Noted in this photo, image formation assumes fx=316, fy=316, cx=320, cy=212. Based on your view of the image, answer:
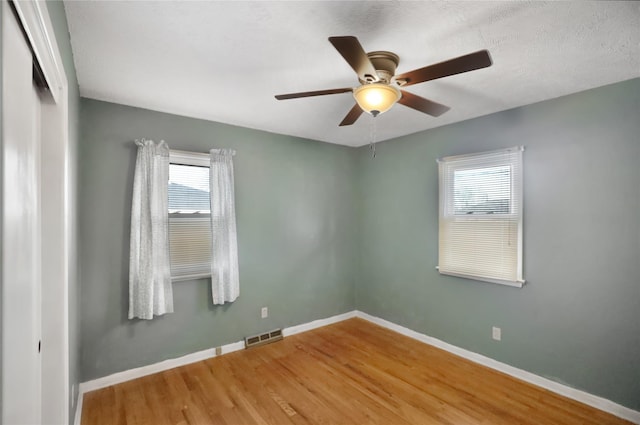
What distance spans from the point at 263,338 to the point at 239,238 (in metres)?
1.19

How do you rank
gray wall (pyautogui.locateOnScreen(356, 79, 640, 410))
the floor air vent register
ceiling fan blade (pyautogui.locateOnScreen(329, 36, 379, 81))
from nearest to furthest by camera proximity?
1. ceiling fan blade (pyautogui.locateOnScreen(329, 36, 379, 81))
2. gray wall (pyautogui.locateOnScreen(356, 79, 640, 410))
3. the floor air vent register

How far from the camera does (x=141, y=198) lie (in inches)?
112

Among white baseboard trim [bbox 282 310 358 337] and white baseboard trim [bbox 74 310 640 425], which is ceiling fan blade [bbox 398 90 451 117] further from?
white baseboard trim [bbox 282 310 358 337]

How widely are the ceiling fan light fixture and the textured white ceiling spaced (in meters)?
0.28

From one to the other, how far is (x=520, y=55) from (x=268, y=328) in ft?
11.4

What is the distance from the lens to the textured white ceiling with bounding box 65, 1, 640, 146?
5.15 ft

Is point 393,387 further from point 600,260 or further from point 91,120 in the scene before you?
point 91,120

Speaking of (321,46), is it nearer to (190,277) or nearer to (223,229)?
(223,229)

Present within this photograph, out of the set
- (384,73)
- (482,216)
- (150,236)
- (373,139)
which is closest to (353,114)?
(384,73)

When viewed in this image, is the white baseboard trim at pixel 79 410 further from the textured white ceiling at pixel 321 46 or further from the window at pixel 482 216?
the window at pixel 482 216

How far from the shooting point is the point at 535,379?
110 inches

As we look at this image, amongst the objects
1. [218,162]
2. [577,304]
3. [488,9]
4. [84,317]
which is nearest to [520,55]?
[488,9]

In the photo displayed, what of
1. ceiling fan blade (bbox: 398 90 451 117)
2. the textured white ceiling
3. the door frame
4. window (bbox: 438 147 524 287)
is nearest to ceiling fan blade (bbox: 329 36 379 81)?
the textured white ceiling

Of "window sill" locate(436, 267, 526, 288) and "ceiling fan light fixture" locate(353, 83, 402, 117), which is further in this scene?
"window sill" locate(436, 267, 526, 288)
